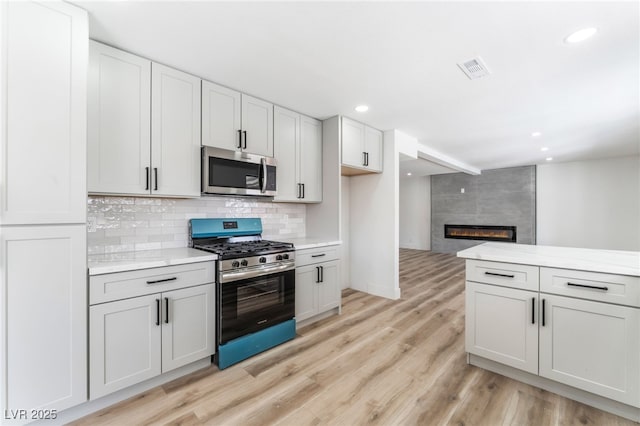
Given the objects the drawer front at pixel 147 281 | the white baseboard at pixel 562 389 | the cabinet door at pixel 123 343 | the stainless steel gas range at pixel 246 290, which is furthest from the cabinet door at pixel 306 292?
the white baseboard at pixel 562 389

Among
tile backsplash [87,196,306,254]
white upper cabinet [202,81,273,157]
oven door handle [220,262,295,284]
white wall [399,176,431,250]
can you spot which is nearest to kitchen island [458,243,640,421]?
oven door handle [220,262,295,284]

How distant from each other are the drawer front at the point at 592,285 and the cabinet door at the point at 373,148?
2.43 metres

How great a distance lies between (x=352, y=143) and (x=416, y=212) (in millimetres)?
6325

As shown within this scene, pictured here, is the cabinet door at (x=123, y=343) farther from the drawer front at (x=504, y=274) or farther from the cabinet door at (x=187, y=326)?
the drawer front at (x=504, y=274)

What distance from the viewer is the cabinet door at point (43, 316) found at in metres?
1.43

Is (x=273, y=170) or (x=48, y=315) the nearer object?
(x=48, y=315)

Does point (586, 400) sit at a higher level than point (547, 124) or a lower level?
lower

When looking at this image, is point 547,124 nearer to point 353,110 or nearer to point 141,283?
point 353,110

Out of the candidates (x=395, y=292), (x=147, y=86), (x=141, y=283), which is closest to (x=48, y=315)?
(x=141, y=283)

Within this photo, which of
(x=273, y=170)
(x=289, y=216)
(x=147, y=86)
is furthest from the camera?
(x=289, y=216)

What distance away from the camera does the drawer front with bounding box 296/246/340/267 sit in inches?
116

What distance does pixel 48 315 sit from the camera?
154cm

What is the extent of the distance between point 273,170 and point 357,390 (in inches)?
85.0

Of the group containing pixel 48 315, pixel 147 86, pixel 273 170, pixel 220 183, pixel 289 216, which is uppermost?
pixel 147 86
